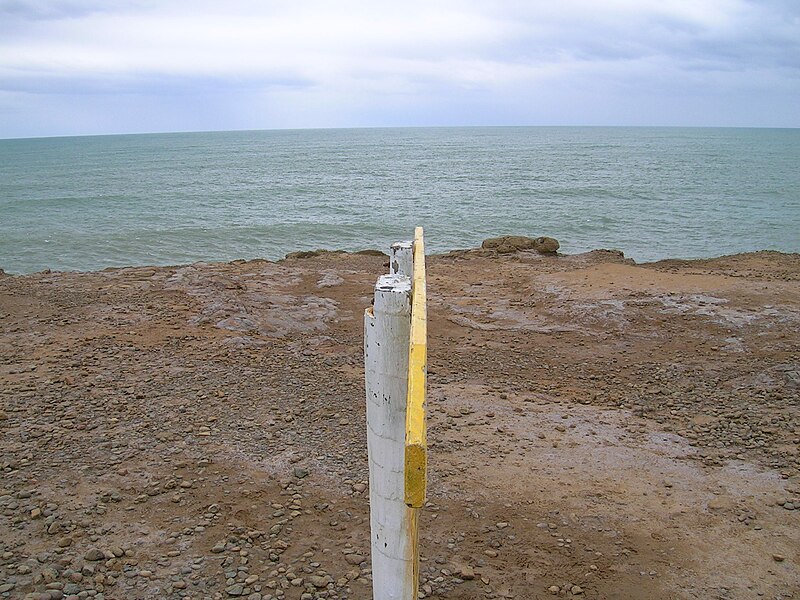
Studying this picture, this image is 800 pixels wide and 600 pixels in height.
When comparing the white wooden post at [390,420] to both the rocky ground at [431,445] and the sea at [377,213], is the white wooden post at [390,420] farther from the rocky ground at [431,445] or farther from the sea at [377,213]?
the sea at [377,213]

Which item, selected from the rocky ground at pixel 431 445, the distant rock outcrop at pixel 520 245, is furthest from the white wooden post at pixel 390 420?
the distant rock outcrop at pixel 520 245

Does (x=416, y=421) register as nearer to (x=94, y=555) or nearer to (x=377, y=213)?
(x=94, y=555)

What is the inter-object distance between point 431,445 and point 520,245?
1011 cm

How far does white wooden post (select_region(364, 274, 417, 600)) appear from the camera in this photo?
209cm

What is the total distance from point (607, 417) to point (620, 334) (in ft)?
8.44

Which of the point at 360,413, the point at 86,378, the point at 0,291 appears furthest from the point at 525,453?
the point at 0,291

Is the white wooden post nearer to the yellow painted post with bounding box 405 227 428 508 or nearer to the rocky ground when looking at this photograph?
the yellow painted post with bounding box 405 227 428 508

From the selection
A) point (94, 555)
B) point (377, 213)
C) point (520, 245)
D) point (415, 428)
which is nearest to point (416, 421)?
point (415, 428)

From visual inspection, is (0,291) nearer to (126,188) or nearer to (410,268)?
(410,268)

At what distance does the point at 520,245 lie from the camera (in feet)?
49.3

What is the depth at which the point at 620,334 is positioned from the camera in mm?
8531

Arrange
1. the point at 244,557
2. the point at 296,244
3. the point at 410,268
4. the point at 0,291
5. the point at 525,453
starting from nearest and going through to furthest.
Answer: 1. the point at 410,268
2. the point at 244,557
3. the point at 525,453
4. the point at 0,291
5. the point at 296,244

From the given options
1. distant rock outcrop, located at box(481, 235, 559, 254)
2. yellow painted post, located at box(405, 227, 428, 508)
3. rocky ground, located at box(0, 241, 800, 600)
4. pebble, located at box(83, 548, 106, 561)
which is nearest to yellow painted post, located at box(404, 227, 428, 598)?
yellow painted post, located at box(405, 227, 428, 508)

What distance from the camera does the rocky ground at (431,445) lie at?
4.01m
